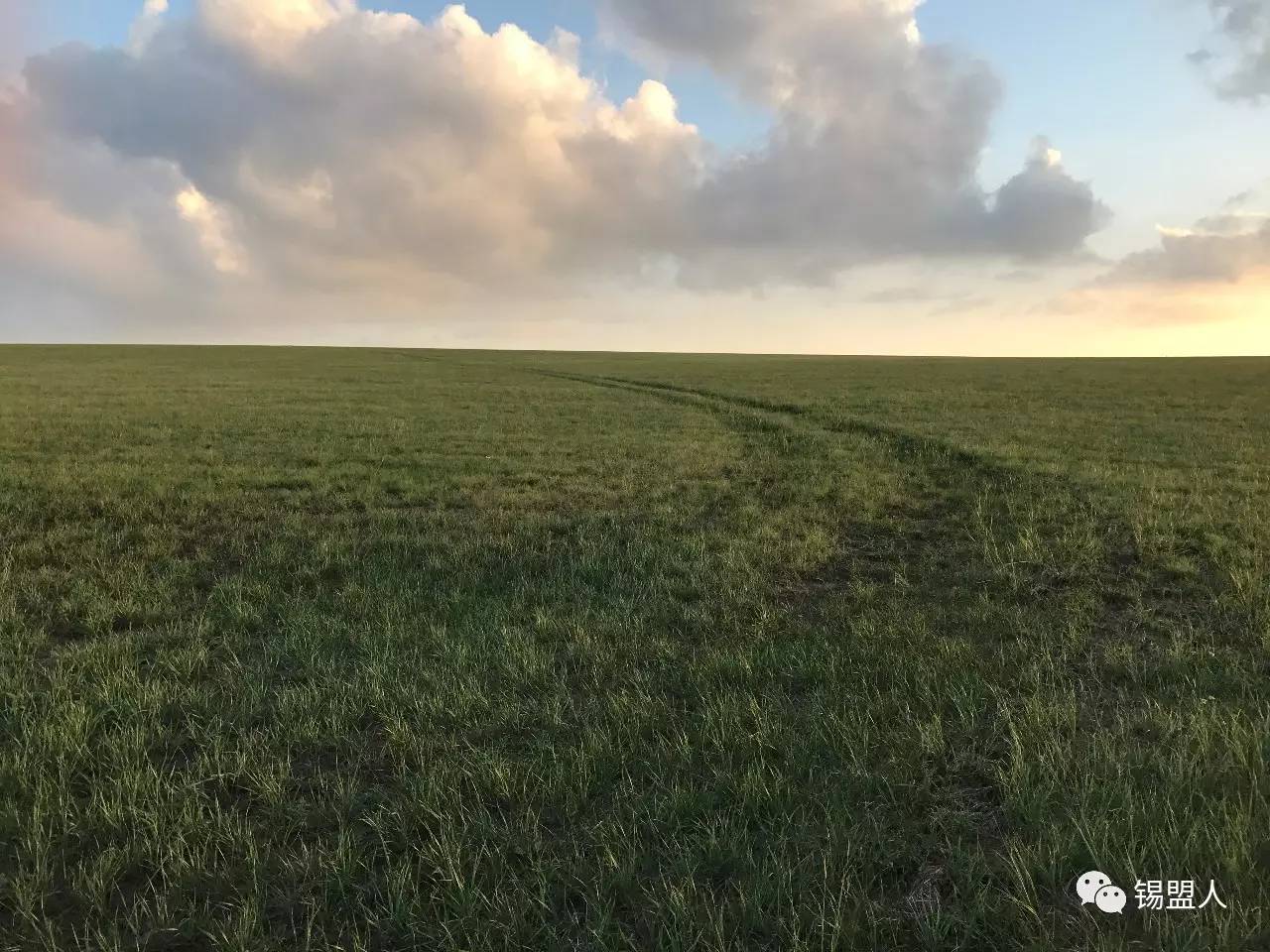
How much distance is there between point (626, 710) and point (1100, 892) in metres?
3.26

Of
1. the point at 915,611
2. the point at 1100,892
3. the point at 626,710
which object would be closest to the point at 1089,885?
the point at 1100,892

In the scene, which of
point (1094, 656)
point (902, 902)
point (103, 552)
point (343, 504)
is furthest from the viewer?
point (343, 504)

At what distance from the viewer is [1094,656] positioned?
7.13 metres

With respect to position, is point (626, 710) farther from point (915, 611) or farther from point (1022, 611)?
point (1022, 611)

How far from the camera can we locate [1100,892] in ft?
12.2

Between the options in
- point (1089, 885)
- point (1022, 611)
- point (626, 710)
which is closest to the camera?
point (1089, 885)

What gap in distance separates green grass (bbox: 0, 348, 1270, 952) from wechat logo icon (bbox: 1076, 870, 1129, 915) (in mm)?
67

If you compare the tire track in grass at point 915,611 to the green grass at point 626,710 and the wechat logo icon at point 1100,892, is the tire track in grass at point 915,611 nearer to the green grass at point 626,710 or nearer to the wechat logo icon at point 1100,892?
the green grass at point 626,710

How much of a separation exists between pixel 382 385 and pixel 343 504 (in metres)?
31.2

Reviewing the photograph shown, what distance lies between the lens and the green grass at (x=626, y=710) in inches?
151

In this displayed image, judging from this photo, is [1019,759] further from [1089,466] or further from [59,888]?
[1089,466]

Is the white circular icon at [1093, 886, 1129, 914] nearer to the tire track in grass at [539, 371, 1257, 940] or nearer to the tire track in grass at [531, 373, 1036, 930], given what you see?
the tire track in grass at [539, 371, 1257, 940]

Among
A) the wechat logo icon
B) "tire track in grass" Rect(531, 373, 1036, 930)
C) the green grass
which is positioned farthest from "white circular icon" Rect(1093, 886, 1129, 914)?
"tire track in grass" Rect(531, 373, 1036, 930)

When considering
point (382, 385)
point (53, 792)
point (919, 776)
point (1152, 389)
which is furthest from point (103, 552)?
point (1152, 389)
